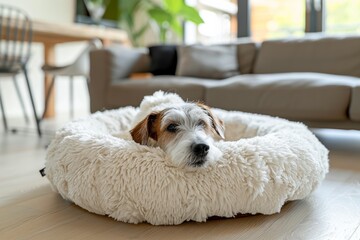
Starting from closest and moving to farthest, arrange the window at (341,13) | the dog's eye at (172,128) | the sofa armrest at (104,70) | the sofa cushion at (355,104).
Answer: the dog's eye at (172,128), the sofa cushion at (355,104), the sofa armrest at (104,70), the window at (341,13)

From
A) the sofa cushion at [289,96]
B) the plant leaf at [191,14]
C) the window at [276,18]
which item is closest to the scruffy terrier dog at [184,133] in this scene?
the sofa cushion at [289,96]

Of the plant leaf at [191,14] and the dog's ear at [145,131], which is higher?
the plant leaf at [191,14]

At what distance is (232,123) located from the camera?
6.74 ft

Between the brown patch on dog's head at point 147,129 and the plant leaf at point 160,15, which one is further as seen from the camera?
the plant leaf at point 160,15

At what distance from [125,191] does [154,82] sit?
182 cm

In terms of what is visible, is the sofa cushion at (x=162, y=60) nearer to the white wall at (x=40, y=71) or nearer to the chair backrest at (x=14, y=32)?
the chair backrest at (x=14, y=32)

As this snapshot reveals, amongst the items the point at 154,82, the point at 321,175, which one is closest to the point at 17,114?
the point at 154,82

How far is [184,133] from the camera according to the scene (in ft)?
4.65

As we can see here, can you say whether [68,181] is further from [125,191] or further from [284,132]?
[284,132]

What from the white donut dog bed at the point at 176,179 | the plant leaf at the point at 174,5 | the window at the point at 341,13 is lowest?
the white donut dog bed at the point at 176,179

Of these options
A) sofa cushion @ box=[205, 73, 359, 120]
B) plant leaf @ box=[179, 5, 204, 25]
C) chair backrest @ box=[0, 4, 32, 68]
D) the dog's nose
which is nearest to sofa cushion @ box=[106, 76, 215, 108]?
sofa cushion @ box=[205, 73, 359, 120]

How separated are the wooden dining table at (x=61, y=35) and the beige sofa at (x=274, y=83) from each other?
0.56 m

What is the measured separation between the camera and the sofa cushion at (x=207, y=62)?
3.44 meters

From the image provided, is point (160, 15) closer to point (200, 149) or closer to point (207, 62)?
point (207, 62)
